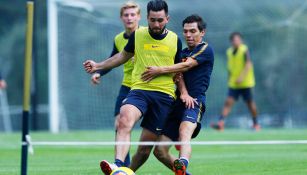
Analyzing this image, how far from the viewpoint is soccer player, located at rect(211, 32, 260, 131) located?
2257 cm

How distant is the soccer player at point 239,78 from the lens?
22.6 meters

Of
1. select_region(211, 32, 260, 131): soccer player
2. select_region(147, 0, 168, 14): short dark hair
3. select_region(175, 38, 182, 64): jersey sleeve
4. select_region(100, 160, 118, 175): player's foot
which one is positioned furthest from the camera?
select_region(211, 32, 260, 131): soccer player

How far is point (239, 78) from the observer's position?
22.8 meters

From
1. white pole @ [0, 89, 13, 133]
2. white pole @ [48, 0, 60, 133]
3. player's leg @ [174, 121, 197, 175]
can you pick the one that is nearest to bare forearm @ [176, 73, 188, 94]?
player's leg @ [174, 121, 197, 175]

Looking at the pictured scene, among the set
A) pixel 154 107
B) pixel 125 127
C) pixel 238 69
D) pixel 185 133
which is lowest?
pixel 238 69

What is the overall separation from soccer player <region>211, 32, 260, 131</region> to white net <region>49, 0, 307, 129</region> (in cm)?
254

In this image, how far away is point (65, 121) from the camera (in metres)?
26.0

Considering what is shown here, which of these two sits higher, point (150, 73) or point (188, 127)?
point (150, 73)

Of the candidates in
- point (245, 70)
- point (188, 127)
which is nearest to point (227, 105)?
point (245, 70)

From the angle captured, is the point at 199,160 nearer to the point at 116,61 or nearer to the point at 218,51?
the point at 116,61

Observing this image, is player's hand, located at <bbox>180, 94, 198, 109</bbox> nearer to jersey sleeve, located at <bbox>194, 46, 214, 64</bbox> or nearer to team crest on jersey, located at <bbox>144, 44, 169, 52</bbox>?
jersey sleeve, located at <bbox>194, 46, 214, 64</bbox>

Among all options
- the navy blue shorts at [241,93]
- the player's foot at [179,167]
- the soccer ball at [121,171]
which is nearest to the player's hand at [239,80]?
the navy blue shorts at [241,93]

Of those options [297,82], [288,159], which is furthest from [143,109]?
[297,82]

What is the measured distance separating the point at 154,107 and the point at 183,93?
43 centimetres
